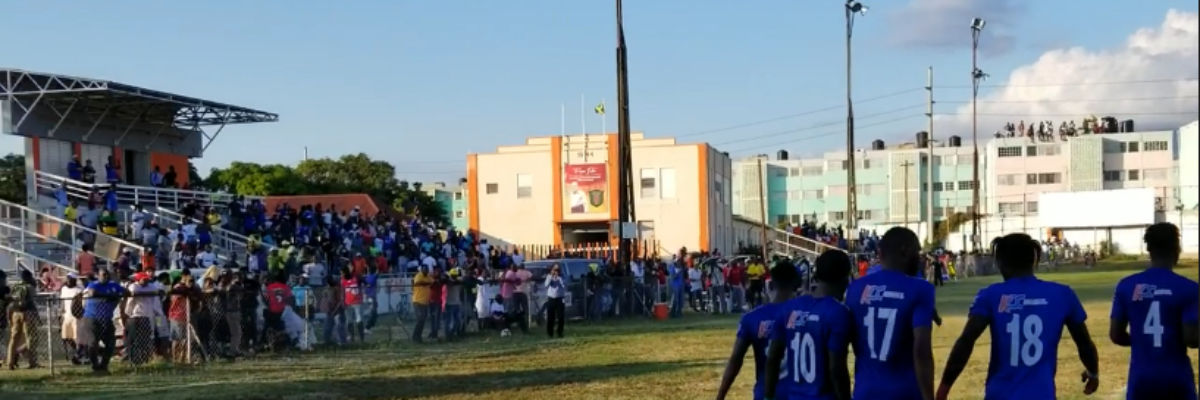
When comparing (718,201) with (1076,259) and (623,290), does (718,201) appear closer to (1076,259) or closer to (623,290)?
(1076,259)

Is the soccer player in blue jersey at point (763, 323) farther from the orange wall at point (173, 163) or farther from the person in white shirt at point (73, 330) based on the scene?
the orange wall at point (173, 163)

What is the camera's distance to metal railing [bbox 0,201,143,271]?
1212 inches

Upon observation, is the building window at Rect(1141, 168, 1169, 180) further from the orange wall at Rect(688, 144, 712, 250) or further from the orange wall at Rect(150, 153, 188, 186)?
the orange wall at Rect(150, 153, 188, 186)

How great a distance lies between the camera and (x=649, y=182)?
67.9m

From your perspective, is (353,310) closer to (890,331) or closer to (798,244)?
(890,331)

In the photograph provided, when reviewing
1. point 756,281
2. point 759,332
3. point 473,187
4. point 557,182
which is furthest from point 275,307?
point 473,187

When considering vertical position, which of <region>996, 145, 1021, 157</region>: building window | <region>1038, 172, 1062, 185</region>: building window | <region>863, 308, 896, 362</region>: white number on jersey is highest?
<region>996, 145, 1021, 157</region>: building window

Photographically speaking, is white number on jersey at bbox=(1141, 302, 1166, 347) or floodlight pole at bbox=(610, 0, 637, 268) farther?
floodlight pole at bbox=(610, 0, 637, 268)

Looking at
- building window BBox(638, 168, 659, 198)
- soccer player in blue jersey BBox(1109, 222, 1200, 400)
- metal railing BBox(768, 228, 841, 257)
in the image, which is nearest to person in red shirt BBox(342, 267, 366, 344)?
soccer player in blue jersey BBox(1109, 222, 1200, 400)

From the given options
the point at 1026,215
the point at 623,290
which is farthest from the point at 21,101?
the point at 1026,215

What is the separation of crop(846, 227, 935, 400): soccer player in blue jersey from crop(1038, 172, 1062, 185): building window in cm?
10689

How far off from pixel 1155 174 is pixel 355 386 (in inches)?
3990

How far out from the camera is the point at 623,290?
111 ft

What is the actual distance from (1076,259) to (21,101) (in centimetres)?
6394
